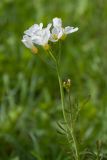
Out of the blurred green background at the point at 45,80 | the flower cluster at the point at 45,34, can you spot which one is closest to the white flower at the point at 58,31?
the flower cluster at the point at 45,34

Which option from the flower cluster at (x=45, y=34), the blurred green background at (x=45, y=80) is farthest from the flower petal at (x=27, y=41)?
the blurred green background at (x=45, y=80)

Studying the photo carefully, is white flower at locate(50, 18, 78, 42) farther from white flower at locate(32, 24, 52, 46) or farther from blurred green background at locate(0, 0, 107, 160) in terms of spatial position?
blurred green background at locate(0, 0, 107, 160)

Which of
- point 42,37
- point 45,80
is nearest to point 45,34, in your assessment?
point 42,37

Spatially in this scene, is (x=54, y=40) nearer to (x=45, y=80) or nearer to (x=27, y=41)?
(x=27, y=41)

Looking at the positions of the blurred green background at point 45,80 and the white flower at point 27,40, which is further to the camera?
the blurred green background at point 45,80

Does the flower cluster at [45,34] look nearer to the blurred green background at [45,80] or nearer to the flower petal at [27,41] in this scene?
the flower petal at [27,41]

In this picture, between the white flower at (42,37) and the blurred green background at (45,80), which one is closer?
the white flower at (42,37)

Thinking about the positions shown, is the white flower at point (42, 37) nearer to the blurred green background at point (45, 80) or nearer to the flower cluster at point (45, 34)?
the flower cluster at point (45, 34)

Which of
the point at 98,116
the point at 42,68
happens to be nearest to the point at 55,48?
the point at 98,116

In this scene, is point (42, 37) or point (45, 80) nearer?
point (42, 37)
